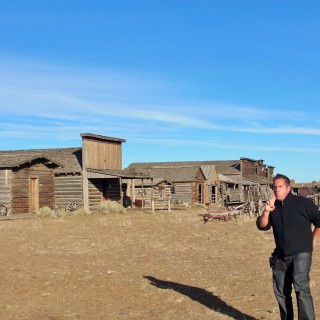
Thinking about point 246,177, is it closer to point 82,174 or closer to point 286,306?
point 82,174

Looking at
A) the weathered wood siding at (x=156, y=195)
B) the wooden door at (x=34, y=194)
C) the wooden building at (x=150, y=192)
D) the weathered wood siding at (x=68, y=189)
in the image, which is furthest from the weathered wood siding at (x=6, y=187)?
the weathered wood siding at (x=156, y=195)

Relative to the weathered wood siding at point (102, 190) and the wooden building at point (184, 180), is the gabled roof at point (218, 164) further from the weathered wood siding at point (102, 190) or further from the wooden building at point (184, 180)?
the weathered wood siding at point (102, 190)

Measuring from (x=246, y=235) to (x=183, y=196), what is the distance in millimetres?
30616

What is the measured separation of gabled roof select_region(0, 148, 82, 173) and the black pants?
81.5 feet

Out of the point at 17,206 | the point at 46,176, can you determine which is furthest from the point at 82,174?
the point at 17,206

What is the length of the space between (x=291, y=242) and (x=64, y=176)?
1176 inches

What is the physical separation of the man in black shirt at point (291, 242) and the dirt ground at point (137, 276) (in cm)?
137

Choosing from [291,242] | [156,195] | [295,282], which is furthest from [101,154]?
[295,282]

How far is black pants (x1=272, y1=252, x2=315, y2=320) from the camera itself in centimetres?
561

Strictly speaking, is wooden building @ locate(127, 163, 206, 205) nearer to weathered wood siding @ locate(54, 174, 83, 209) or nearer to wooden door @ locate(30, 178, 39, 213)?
weathered wood siding @ locate(54, 174, 83, 209)

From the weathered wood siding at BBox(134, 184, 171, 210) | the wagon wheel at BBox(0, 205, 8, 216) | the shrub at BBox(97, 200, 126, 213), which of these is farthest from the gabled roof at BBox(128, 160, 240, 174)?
the wagon wheel at BBox(0, 205, 8, 216)

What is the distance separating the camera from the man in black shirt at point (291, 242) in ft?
18.5

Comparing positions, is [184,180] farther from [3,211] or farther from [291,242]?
[291,242]

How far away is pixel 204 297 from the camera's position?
8.39m
